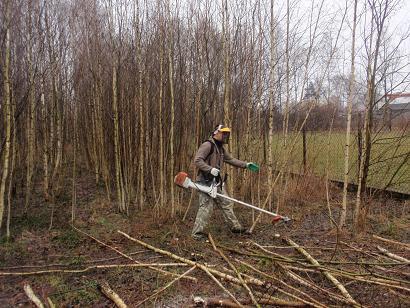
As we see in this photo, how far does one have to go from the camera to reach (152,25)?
19.4 ft

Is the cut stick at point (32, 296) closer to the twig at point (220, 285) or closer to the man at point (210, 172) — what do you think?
the twig at point (220, 285)

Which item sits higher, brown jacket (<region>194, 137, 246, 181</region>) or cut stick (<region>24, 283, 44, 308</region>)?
brown jacket (<region>194, 137, 246, 181</region>)

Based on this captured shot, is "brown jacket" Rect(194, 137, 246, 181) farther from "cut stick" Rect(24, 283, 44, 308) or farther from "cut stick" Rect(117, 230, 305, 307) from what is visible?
"cut stick" Rect(24, 283, 44, 308)

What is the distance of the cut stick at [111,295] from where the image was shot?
9.54 feet

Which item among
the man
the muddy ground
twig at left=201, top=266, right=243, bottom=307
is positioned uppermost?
the man

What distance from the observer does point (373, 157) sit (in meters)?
6.50

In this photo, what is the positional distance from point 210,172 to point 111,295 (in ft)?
6.76

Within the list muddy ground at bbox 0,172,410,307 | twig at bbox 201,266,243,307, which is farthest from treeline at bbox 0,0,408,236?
twig at bbox 201,266,243,307

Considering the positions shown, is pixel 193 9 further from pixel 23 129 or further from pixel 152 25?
pixel 23 129

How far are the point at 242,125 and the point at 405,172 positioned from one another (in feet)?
11.0

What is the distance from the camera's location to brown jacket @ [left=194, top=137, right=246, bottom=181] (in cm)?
461

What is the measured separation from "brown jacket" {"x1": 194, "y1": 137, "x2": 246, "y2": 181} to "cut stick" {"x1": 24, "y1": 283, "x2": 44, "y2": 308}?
2439 millimetres

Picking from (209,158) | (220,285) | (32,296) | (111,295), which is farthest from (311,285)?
(32,296)

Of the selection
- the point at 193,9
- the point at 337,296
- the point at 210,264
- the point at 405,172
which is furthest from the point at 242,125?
the point at 337,296
